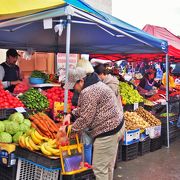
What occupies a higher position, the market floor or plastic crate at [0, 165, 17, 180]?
plastic crate at [0, 165, 17, 180]

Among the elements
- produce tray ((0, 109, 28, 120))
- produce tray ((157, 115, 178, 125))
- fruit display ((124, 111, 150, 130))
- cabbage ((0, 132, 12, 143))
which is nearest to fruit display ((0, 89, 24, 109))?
produce tray ((0, 109, 28, 120))

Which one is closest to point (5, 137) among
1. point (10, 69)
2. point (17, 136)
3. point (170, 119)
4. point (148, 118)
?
point (17, 136)

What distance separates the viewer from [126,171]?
6055 mm

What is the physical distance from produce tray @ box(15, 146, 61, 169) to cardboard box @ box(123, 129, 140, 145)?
2799mm

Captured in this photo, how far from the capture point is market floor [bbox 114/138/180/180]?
583 centimetres

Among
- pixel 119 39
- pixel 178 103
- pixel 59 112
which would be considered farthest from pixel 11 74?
pixel 178 103

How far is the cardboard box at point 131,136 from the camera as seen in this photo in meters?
6.52

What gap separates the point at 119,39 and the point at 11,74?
8.40 feet

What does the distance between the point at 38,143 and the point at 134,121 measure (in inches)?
132

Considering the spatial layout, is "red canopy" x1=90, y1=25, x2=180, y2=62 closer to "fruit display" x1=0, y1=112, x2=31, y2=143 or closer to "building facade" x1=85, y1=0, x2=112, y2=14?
"building facade" x1=85, y1=0, x2=112, y2=14

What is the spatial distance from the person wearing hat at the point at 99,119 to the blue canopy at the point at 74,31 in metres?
0.82

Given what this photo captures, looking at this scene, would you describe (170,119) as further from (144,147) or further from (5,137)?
(5,137)

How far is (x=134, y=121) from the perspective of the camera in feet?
23.1

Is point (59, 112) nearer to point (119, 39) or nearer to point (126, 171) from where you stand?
point (126, 171)
